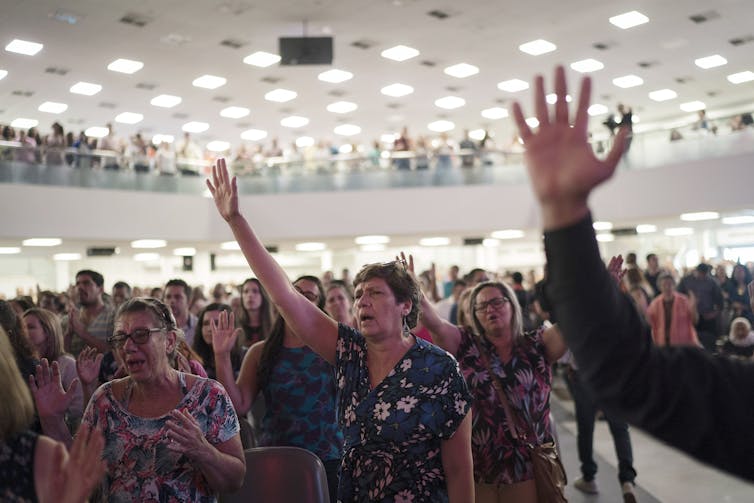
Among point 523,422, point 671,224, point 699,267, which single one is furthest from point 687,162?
point 523,422

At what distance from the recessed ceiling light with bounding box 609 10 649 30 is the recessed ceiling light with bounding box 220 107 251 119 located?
439 inches

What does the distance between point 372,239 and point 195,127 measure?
7.62 meters

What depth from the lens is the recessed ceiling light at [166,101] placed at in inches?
871

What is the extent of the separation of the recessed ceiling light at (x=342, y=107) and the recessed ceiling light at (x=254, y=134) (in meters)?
3.39

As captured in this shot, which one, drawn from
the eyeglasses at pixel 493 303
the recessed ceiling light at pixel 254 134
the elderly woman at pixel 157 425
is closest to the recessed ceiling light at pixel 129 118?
the recessed ceiling light at pixel 254 134

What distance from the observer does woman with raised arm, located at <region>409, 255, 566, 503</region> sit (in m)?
3.76

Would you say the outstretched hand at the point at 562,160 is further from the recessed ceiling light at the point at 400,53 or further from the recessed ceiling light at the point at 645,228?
the recessed ceiling light at the point at 645,228

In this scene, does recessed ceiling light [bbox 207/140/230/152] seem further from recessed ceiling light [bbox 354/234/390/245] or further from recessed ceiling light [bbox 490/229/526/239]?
recessed ceiling light [bbox 490/229/526/239]

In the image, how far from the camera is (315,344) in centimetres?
311

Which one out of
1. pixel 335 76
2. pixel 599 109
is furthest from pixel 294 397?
pixel 599 109

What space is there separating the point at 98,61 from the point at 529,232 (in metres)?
12.1

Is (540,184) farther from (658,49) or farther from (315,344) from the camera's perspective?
(658,49)

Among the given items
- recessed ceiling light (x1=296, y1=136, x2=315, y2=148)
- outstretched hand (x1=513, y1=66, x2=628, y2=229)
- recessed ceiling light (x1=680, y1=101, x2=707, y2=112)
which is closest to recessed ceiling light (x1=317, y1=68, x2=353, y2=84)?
recessed ceiling light (x1=296, y1=136, x2=315, y2=148)

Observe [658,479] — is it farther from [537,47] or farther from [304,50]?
[537,47]
